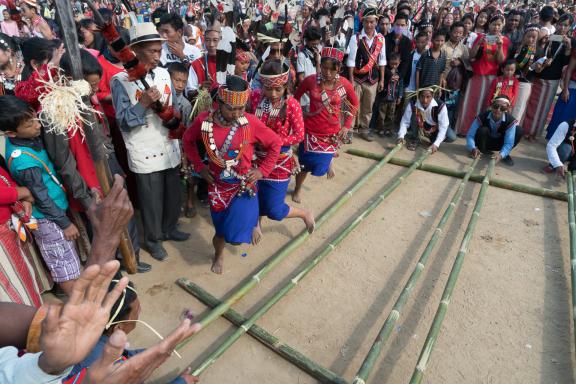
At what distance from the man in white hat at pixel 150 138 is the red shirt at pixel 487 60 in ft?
18.4

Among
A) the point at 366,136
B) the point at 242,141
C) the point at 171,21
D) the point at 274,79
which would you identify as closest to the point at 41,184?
the point at 242,141

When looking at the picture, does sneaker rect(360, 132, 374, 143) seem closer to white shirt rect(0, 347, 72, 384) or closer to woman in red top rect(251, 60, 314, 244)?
woman in red top rect(251, 60, 314, 244)

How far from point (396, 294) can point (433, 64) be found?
446cm

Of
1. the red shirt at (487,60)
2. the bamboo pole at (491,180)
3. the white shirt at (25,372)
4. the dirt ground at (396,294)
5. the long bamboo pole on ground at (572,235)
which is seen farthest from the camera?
the red shirt at (487,60)

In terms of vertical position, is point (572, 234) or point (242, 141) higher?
point (242, 141)

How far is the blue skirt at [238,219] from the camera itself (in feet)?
10.9

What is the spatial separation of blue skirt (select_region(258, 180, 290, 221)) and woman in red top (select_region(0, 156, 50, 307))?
1.93 m

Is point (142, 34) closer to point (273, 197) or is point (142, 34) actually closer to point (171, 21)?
point (171, 21)

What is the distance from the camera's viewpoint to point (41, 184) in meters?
2.69

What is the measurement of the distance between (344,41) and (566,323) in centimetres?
547

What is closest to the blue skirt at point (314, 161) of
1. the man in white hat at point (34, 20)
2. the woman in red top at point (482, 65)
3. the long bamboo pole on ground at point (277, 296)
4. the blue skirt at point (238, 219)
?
the long bamboo pole on ground at point (277, 296)

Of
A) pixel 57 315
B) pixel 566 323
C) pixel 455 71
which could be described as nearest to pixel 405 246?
pixel 566 323

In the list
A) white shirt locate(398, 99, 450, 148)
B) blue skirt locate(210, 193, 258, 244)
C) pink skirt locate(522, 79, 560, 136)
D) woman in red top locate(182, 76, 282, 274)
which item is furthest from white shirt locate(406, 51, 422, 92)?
blue skirt locate(210, 193, 258, 244)

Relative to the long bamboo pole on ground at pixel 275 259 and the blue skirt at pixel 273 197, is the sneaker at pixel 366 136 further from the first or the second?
the blue skirt at pixel 273 197
